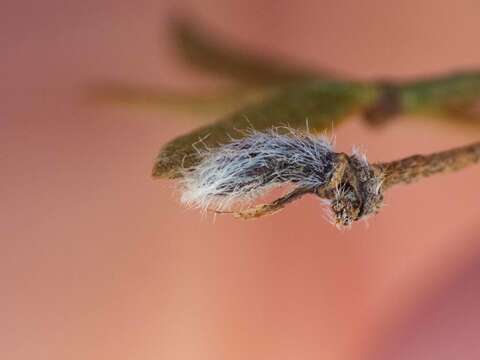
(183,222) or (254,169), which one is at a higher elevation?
(183,222)

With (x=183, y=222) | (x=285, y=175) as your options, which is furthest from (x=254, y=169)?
(x=183, y=222)

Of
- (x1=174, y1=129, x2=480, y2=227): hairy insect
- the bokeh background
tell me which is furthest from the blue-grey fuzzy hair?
the bokeh background

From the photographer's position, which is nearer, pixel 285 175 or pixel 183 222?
pixel 285 175

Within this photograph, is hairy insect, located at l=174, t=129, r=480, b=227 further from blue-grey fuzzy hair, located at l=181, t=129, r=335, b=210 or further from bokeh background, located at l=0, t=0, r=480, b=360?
bokeh background, located at l=0, t=0, r=480, b=360

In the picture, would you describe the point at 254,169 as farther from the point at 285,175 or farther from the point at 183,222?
the point at 183,222

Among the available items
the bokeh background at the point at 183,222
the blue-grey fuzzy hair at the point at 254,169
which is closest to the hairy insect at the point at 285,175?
the blue-grey fuzzy hair at the point at 254,169

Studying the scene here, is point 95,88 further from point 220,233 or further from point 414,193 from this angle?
point 414,193

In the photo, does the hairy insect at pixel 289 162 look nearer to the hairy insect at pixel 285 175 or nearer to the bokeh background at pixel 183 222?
the hairy insect at pixel 285 175
